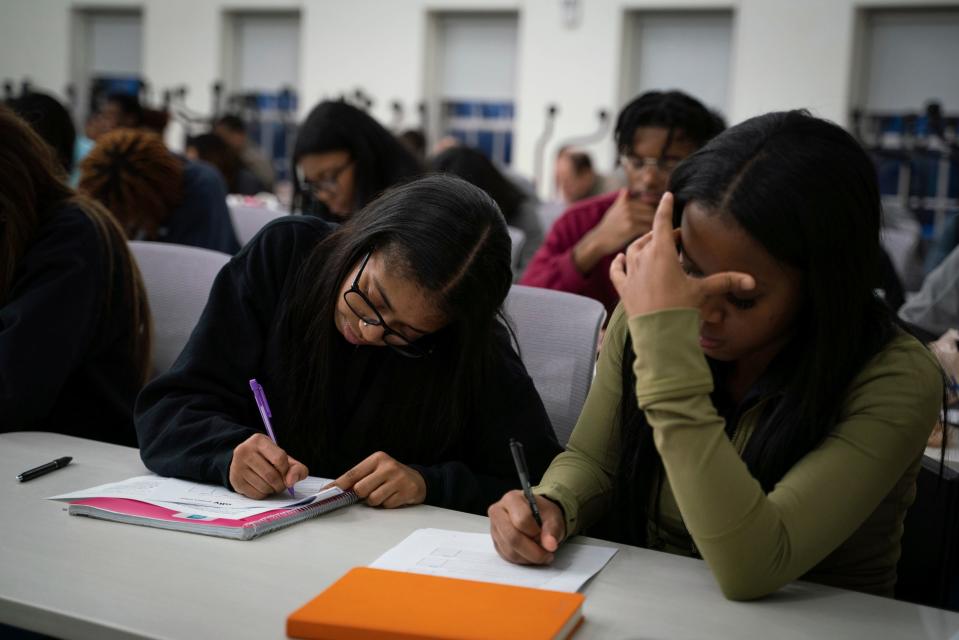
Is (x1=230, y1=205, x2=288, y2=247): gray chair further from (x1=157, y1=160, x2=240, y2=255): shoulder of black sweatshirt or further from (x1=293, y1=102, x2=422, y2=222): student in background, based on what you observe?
(x1=293, y1=102, x2=422, y2=222): student in background

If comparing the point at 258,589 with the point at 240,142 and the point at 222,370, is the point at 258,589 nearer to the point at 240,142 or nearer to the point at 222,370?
the point at 222,370

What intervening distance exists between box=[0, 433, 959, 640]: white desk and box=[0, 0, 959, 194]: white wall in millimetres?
6566

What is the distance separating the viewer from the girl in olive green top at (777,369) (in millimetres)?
1137

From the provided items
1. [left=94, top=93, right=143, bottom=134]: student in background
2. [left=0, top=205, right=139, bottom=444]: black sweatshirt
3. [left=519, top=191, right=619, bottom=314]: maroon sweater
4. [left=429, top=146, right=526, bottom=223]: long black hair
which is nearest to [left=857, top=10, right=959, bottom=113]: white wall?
[left=429, top=146, right=526, bottom=223]: long black hair

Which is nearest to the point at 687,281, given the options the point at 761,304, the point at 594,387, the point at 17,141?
the point at 761,304

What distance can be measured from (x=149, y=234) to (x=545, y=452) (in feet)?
6.74

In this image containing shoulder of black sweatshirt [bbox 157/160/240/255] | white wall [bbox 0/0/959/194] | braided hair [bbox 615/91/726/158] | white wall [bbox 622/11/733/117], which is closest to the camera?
braided hair [bbox 615/91/726/158]

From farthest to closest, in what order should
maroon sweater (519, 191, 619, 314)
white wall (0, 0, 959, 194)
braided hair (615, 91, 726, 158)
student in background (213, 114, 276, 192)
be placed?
white wall (0, 0, 959, 194), student in background (213, 114, 276, 192), maroon sweater (519, 191, 619, 314), braided hair (615, 91, 726, 158)

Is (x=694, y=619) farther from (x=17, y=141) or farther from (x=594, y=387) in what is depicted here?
(x=17, y=141)

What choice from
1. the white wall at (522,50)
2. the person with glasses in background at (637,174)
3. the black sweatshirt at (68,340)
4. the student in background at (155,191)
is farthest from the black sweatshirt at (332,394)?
the white wall at (522,50)

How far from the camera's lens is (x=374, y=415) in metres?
1.65

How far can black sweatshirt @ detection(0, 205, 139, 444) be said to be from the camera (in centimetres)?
179

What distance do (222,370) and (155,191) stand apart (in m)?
1.77

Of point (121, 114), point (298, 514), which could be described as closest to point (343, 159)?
point (298, 514)
